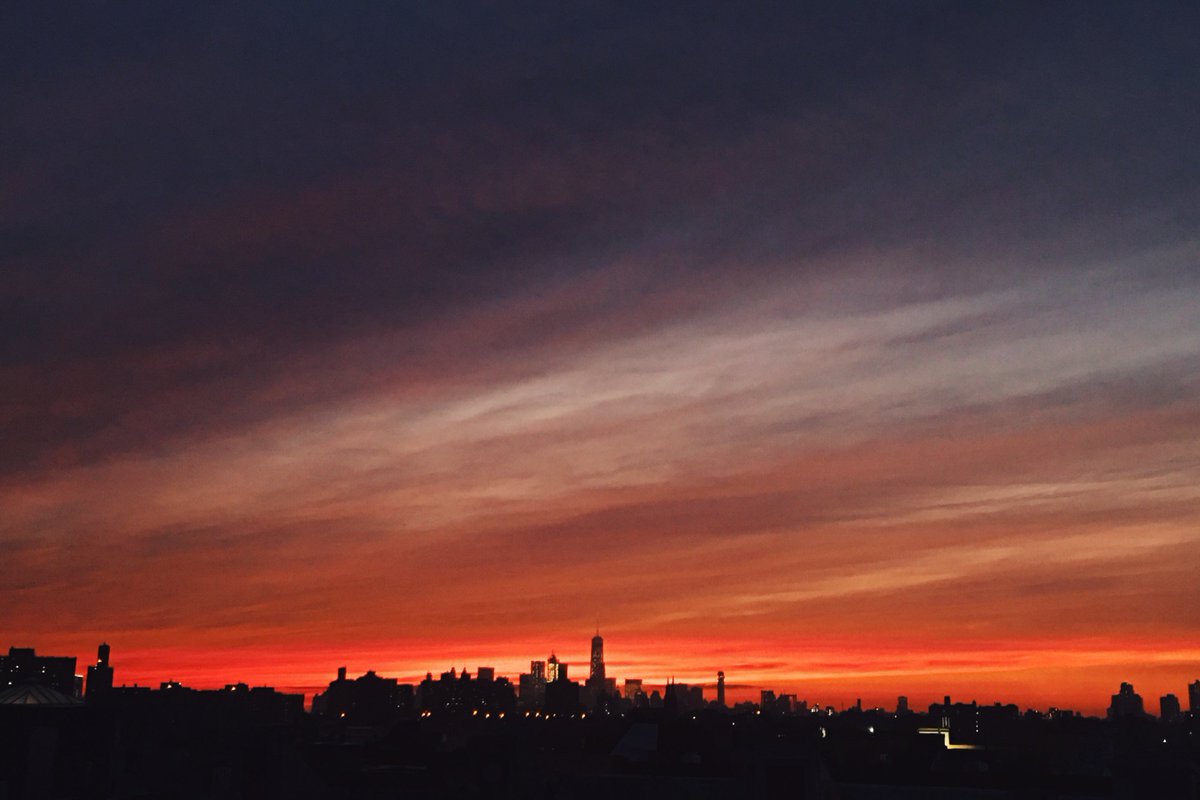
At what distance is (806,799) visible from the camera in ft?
206

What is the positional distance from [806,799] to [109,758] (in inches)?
1879

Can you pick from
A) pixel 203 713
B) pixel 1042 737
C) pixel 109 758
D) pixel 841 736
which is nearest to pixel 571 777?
pixel 109 758

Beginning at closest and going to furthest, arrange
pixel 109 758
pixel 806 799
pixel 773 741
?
pixel 806 799
pixel 773 741
pixel 109 758

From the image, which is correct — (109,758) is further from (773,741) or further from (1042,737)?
(1042,737)

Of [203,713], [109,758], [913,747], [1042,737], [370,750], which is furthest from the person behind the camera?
[1042,737]

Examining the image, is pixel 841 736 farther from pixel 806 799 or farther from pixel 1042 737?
pixel 806 799

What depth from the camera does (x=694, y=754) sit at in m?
108

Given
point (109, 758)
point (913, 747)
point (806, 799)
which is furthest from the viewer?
point (913, 747)

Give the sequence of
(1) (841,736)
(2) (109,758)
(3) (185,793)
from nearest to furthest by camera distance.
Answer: (3) (185,793), (2) (109,758), (1) (841,736)

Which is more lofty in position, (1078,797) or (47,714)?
(47,714)

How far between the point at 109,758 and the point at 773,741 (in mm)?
45502

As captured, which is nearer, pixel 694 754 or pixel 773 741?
pixel 773 741

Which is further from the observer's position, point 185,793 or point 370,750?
point 370,750

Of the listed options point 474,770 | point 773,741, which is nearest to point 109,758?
point 474,770
